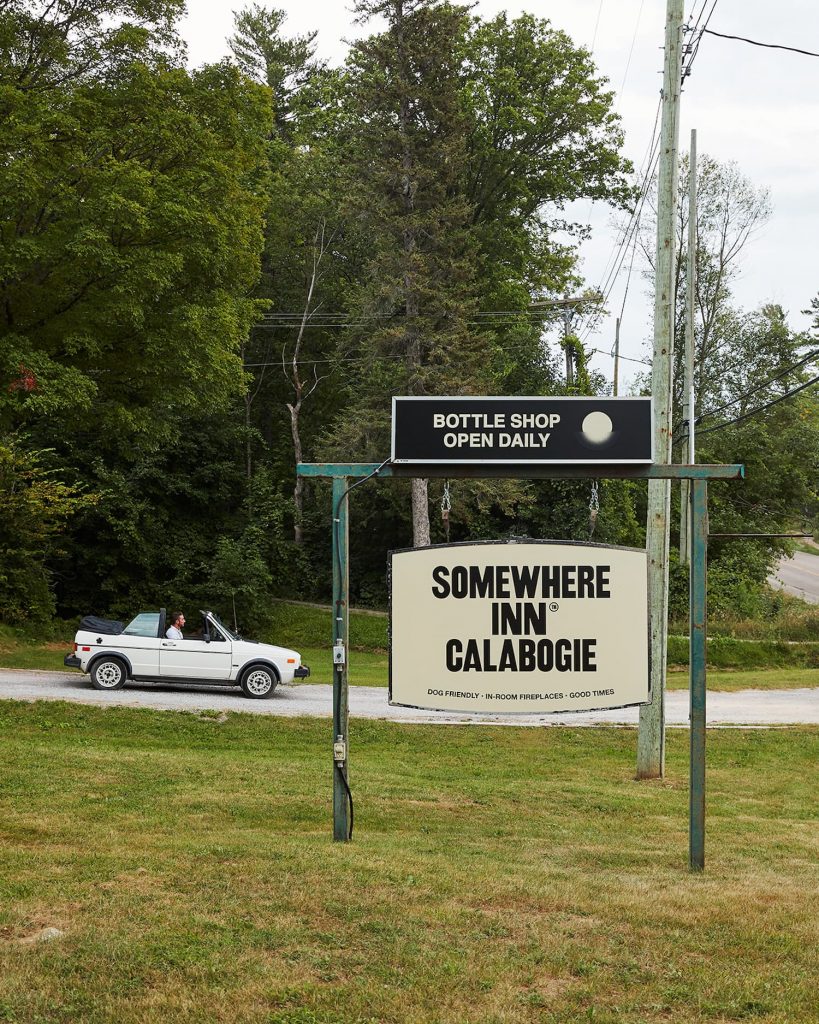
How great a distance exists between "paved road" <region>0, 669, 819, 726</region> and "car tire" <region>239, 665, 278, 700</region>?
0.21 m

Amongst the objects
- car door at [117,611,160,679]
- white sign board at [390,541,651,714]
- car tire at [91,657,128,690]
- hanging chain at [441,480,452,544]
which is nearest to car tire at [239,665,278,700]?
car door at [117,611,160,679]

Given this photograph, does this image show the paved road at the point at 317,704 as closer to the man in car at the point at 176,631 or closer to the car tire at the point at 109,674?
the car tire at the point at 109,674

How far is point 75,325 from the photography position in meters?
19.7

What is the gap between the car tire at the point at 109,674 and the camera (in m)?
20.1

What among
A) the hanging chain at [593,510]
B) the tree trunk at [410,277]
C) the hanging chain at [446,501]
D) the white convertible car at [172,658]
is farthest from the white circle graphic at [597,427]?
the hanging chain at [593,510]

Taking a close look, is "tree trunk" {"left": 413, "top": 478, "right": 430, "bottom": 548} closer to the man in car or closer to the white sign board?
the man in car

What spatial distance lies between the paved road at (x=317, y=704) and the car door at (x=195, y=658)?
15.7 inches

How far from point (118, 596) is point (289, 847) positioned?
31.0m

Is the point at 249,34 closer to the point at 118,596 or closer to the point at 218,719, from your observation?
the point at 118,596

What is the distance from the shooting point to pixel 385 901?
6.29 meters

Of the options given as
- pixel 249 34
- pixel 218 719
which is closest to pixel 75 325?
pixel 218 719

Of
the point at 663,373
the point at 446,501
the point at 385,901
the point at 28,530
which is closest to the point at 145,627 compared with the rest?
the point at 28,530

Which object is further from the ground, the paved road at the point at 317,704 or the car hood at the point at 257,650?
the car hood at the point at 257,650

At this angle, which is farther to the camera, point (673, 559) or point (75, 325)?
point (673, 559)
